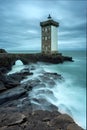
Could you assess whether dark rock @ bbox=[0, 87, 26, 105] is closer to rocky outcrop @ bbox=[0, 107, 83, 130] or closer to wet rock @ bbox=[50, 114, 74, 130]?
rocky outcrop @ bbox=[0, 107, 83, 130]

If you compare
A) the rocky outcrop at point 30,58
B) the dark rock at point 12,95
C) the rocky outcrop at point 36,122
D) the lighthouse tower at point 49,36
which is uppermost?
the lighthouse tower at point 49,36

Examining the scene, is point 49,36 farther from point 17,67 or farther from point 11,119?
point 11,119

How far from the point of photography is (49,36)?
28938 millimetres

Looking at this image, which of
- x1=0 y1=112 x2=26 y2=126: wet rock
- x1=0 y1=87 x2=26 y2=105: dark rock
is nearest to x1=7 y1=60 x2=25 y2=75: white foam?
x1=0 y1=87 x2=26 y2=105: dark rock

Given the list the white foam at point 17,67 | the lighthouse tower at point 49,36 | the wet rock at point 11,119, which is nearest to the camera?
the wet rock at point 11,119

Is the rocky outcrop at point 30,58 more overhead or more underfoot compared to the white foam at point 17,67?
more overhead

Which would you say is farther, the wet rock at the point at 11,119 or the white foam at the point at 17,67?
the white foam at the point at 17,67

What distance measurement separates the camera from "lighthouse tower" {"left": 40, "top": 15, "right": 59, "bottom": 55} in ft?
94.5

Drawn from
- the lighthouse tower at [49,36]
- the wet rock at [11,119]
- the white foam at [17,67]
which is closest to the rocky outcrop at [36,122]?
the wet rock at [11,119]

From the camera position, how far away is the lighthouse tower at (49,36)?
28.8 metres

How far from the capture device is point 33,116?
5211 mm

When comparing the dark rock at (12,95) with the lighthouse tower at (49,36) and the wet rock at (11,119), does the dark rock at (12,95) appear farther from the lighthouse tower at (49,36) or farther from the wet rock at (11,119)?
the lighthouse tower at (49,36)

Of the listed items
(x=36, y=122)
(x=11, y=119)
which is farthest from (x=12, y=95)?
(x=36, y=122)

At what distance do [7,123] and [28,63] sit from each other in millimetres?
20164
